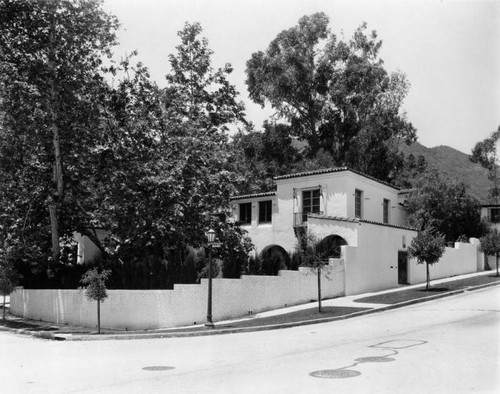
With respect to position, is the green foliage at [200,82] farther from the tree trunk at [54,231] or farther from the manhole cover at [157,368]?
the manhole cover at [157,368]

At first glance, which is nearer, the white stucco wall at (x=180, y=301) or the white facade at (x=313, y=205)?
the white stucco wall at (x=180, y=301)

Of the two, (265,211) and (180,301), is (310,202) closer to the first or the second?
(265,211)

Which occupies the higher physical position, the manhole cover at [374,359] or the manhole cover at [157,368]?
the manhole cover at [374,359]

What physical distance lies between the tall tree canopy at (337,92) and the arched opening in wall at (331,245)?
20080 mm

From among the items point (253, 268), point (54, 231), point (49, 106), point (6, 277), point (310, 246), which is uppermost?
point (49, 106)

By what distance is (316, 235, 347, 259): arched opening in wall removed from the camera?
3247 centimetres

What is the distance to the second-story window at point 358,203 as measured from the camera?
3641 centimetres

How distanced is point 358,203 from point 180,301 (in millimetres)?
15070

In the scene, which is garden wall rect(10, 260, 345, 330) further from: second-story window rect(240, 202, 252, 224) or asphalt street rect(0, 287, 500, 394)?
second-story window rect(240, 202, 252, 224)

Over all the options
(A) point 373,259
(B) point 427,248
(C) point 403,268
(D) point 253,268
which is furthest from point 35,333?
(C) point 403,268

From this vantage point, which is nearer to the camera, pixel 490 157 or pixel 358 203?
pixel 358 203

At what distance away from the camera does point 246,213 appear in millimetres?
40594

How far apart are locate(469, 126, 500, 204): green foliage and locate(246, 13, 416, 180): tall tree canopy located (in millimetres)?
8980

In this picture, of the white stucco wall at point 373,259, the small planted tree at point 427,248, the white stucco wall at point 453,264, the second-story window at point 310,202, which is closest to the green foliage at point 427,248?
the small planted tree at point 427,248
